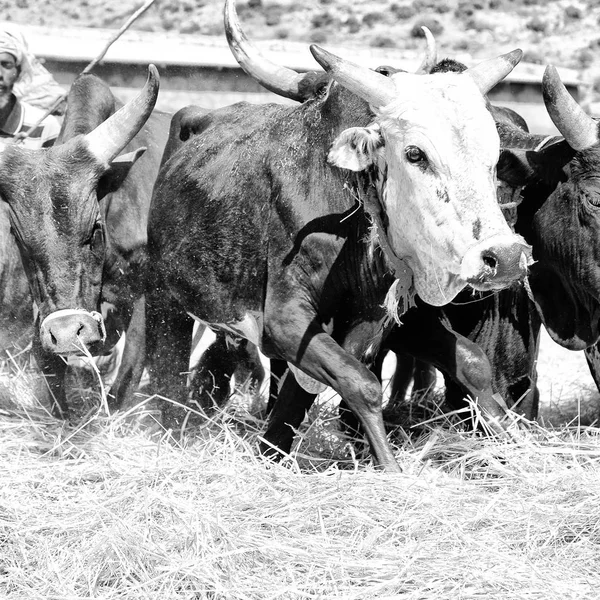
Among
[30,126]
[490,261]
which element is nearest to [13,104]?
[30,126]

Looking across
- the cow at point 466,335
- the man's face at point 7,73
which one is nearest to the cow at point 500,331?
the cow at point 466,335

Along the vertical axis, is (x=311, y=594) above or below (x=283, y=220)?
below

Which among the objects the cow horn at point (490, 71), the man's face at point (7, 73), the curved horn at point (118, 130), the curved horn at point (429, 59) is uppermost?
the cow horn at point (490, 71)

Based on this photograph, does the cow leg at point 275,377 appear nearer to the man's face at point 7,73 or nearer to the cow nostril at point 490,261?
the cow nostril at point 490,261

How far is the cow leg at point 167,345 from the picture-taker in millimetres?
6066

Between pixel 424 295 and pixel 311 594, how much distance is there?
4.51 feet

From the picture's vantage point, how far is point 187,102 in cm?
1169

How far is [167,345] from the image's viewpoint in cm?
616

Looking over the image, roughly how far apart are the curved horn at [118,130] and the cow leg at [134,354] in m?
1.02

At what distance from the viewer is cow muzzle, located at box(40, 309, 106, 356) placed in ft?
16.5

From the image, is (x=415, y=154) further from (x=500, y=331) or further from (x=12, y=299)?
(x=12, y=299)

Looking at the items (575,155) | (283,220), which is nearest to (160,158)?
(283,220)

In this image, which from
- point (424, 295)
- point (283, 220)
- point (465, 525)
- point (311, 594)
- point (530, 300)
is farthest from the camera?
point (530, 300)

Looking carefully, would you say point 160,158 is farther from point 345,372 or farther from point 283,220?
point 345,372
